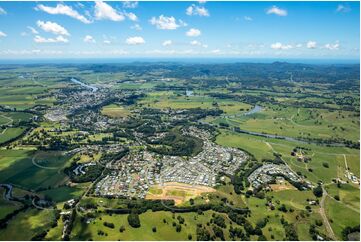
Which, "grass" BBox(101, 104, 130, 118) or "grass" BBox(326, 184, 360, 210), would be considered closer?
"grass" BBox(326, 184, 360, 210)

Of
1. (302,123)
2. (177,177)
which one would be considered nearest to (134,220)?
(177,177)

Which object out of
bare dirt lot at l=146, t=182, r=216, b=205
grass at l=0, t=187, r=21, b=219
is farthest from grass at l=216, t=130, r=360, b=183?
grass at l=0, t=187, r=21, b=219

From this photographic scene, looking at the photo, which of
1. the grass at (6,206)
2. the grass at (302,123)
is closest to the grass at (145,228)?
the grass at (6,206)

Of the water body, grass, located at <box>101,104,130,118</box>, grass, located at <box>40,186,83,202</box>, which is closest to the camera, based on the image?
grass, located at <box>40,186,83,202</box>

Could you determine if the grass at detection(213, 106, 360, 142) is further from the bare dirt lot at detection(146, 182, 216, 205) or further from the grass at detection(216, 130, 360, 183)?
the bare dirt lot at detection(146, 182, 216, 205)

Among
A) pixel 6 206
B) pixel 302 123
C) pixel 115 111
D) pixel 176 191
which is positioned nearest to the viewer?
pixel 6 206

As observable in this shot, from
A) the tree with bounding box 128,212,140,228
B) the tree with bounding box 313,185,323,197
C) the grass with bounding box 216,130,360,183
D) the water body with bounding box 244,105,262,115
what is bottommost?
the water body with bounding box 244,105,262,115

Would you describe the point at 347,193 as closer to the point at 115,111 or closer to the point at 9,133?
the point at 9,133

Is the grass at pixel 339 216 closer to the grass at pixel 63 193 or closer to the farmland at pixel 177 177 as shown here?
the farmland at pixel 177 177
